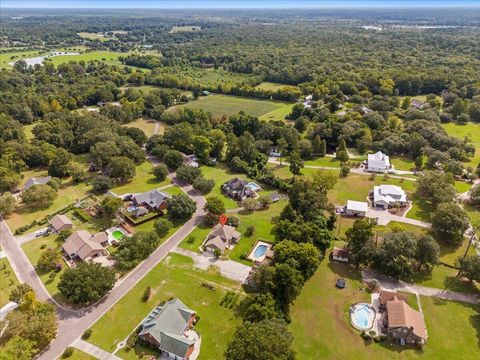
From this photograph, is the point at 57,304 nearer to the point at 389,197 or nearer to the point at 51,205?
the point at 51,205

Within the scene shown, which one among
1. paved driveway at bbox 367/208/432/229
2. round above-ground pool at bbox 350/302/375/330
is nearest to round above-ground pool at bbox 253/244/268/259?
round above-ground pool at bbox 350/302/375/330

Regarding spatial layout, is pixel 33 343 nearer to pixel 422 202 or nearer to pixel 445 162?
pixel 422 202

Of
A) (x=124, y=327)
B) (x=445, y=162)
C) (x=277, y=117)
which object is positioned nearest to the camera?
(x=124, y=327)

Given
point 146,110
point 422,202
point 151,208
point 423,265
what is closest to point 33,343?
point 151,208

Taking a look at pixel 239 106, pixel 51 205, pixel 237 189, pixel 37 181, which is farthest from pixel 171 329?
pixel 239 106

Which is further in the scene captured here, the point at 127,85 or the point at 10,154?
the point at 127,85

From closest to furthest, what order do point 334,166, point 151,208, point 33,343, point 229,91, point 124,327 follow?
point 33,343 < point 124,327 < point 151,208 < point 334,166 < point 229,91

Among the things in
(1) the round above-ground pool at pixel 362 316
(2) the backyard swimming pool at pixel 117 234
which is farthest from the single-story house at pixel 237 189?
(1) the round above-ground pool at pixel 362 316
